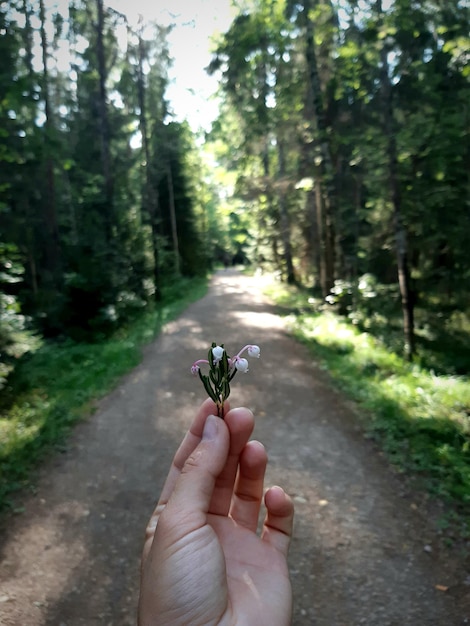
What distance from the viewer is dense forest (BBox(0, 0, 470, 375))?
788 centimetres

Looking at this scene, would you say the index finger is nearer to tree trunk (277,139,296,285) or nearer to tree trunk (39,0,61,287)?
tree trunk (39,0,61,287)

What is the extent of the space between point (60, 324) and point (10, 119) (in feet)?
22.0

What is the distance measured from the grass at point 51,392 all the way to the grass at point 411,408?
443cm

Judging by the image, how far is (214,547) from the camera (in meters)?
1.70

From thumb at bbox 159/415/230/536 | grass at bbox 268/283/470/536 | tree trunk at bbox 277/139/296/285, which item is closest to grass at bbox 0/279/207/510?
thumb at bbox 159/415/230/536

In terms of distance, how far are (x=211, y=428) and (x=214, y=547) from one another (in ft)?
1.49

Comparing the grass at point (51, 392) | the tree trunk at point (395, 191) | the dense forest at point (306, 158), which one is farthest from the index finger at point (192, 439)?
the tree trunk at point (395, 191)

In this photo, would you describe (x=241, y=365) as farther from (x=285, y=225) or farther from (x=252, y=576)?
(x=285, y=225)

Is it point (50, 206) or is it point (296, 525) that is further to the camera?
point (50, 206)

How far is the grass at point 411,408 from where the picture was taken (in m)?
4.73

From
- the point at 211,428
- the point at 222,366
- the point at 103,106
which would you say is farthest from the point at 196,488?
the point at 103,106

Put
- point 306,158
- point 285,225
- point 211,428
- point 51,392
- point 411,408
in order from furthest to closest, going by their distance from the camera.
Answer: point 285,225 < point 306,158 < point 51,392 < point 411,408 < point 211,428

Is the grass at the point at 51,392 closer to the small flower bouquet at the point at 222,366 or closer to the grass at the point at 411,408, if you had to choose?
the small flower bouquet at the point at 222,366

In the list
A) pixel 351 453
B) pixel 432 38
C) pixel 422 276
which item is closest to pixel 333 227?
pixel 422 276
